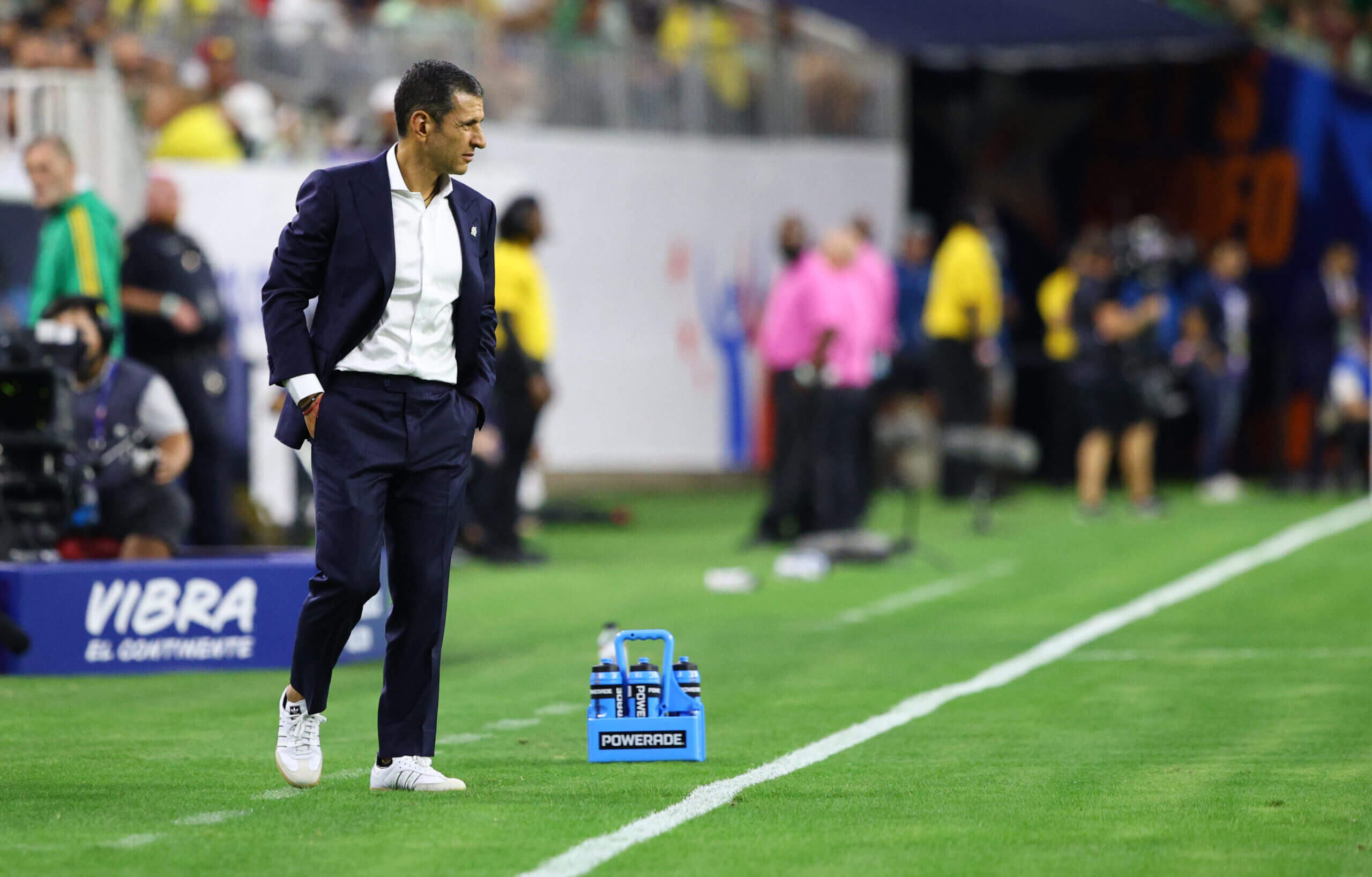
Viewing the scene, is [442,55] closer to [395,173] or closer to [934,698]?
[934,698]

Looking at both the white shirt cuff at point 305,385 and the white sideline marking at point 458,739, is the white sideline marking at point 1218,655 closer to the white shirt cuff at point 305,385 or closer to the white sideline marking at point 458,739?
the white sideline marking at point 458,739

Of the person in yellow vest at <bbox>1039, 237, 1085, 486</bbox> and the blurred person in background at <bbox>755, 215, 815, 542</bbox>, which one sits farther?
the person in yellow vest at <bbox>1039, 237, 1085, 486</bbox>

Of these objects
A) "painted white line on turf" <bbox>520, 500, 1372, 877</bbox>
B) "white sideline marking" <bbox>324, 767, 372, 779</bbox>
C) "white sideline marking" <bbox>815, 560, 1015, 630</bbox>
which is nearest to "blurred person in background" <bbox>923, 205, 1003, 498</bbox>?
"painted white line on turf" <bbox>520, 500, 1372, 877</bbox>

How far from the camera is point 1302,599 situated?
12953 millimetres

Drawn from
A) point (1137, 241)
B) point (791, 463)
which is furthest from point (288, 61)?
point (1137, 241)

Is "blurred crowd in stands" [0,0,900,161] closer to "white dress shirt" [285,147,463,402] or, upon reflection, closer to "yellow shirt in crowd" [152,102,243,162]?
"yellow shirt in crowd" [152,102,243,162]

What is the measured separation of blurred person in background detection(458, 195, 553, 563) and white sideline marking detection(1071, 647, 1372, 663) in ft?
18.5

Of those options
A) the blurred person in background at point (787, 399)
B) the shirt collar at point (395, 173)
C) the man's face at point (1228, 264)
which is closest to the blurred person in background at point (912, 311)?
the man's face at point (1228, 264)

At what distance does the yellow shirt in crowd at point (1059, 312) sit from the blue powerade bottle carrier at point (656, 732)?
44.9ft

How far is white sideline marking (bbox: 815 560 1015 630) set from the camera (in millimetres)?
12372

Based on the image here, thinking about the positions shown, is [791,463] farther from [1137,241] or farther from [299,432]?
[299,432]

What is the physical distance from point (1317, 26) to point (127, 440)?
725 inches

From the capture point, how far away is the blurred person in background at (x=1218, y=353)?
2253cm

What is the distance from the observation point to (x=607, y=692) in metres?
7.42
